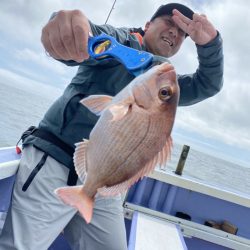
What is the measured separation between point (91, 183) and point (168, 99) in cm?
46

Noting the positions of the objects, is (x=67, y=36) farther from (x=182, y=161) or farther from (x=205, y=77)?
(x=182, y=161)

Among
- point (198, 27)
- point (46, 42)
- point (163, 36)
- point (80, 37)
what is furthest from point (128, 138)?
point (163, 36)

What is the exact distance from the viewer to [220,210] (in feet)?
14.3

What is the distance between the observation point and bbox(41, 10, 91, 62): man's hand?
1482 mm

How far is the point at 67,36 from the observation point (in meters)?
1.49

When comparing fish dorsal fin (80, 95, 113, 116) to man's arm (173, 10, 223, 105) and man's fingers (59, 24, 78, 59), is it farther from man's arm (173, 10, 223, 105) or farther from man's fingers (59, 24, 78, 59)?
man's arm (173, 10, 223, 105)

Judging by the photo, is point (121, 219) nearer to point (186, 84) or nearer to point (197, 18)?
point (186, 84)

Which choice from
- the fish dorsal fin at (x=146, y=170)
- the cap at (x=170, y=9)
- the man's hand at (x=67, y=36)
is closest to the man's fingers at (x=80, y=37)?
the man's hand at (x=67, y=36)

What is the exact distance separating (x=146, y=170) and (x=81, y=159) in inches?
11.0

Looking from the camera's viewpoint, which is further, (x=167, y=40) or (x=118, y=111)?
(x=167, y=40)

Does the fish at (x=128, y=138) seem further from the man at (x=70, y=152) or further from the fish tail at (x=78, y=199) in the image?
the man at (x=70, y=152)

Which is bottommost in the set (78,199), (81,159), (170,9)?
(78,199)

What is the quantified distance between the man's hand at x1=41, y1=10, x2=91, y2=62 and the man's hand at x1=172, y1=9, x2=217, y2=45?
63 centimetres

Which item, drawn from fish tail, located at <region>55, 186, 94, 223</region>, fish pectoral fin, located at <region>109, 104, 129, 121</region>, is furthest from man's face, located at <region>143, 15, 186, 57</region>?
fish tail, located at <region>55, 186, 94, 223</region>
